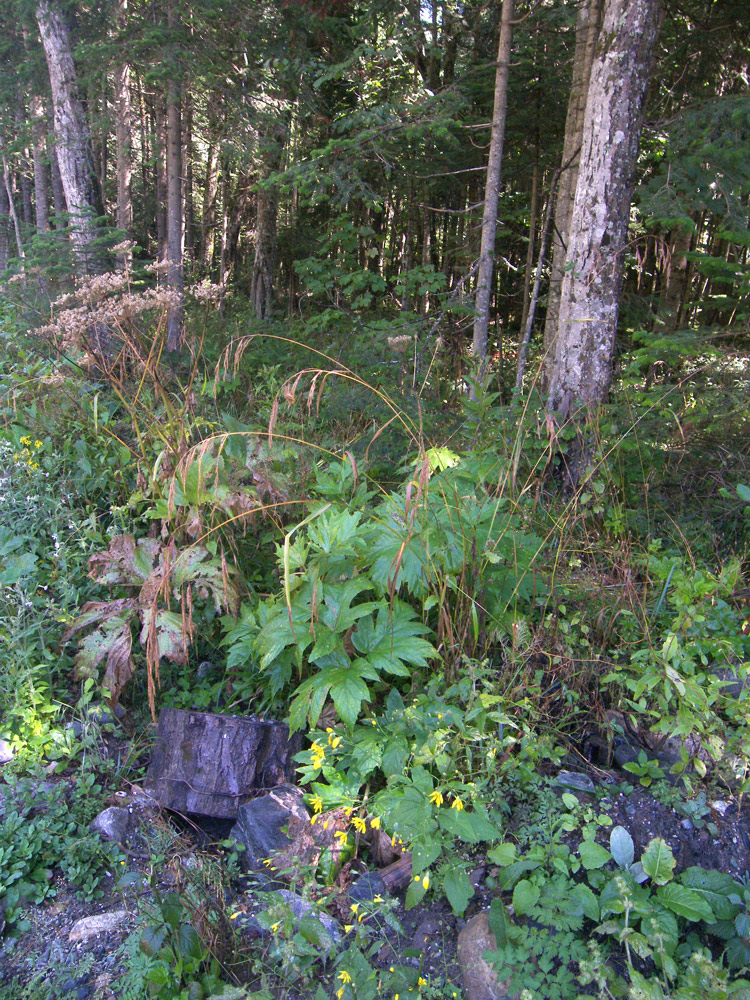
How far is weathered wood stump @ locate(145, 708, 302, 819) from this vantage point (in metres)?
2.72

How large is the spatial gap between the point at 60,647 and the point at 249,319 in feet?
27.5

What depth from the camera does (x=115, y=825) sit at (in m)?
2.62

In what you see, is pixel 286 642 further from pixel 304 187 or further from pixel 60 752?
pixel 304 187

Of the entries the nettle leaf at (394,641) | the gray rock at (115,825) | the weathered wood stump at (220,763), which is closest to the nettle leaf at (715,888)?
the nettle leaf at (394,641)

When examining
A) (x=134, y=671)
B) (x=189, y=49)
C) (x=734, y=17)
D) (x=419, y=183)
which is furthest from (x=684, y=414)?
(x=419, y=183)

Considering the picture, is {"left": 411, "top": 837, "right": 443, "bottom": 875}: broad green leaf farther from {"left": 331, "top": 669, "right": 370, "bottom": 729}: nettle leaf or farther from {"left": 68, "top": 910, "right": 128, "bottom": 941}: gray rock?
{"left": 68, "top": 910, "right": 128, "bottom": 941}: gray rock

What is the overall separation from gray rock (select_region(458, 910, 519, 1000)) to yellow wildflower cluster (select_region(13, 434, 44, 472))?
3.29 m

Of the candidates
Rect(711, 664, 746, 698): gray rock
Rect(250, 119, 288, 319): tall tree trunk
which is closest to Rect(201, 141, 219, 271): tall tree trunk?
Rect(250, 119, 288, 319): tall tree trunk

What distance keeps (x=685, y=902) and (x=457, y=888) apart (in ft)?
2.29

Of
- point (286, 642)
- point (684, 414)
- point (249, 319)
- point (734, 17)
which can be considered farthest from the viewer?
point (249, 319)

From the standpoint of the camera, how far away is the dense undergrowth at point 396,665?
2.05 meters

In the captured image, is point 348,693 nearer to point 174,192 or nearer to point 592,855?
point 592,855

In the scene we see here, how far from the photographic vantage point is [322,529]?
277 centimetres

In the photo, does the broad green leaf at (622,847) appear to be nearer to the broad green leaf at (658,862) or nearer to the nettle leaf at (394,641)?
the broad green leaf at (658,862)
